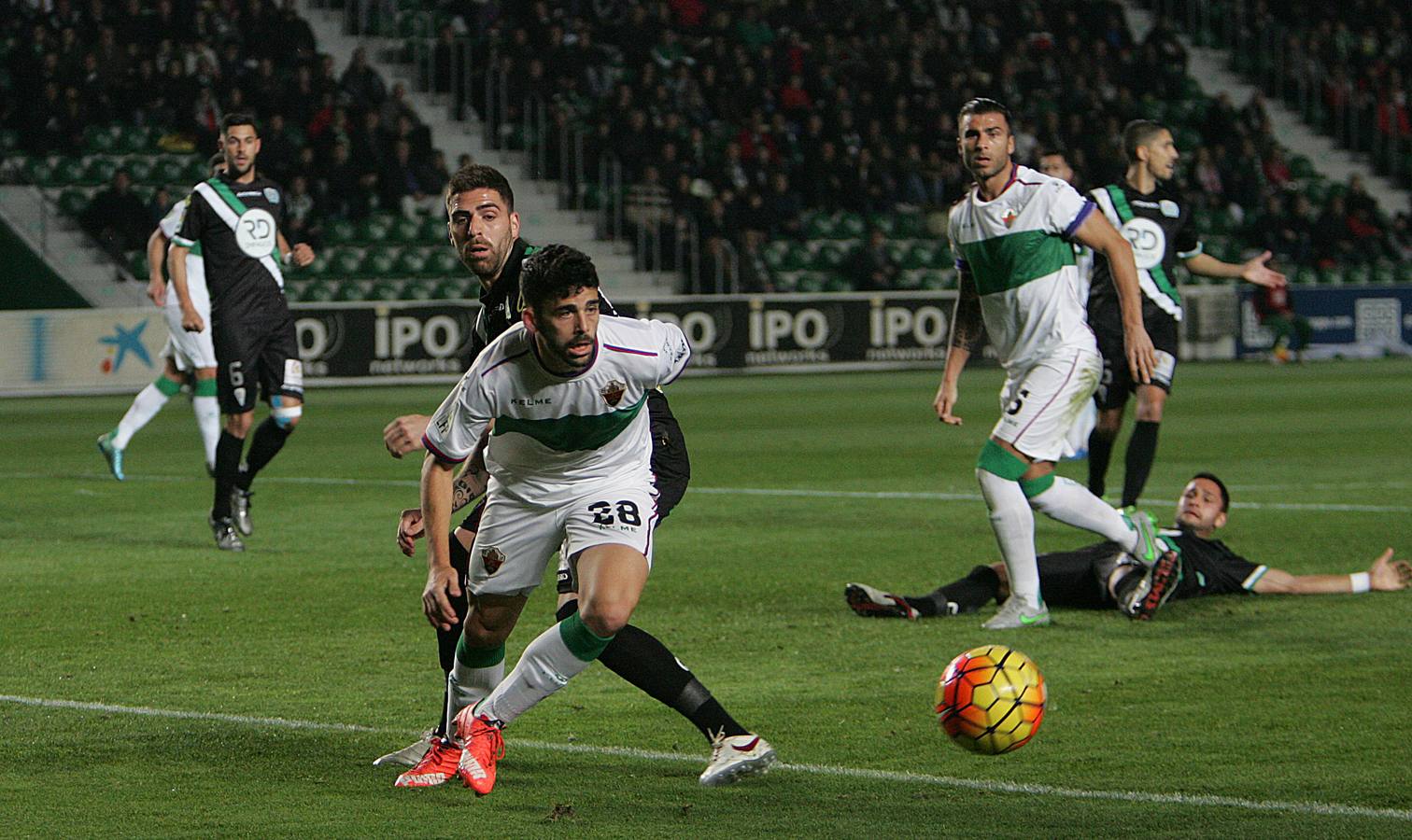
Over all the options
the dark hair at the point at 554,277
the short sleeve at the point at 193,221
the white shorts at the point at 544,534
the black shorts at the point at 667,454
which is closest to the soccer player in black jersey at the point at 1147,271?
the short sleeve at the point at 193,221

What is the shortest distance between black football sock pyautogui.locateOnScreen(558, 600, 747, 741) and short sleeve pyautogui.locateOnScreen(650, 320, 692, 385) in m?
0.68

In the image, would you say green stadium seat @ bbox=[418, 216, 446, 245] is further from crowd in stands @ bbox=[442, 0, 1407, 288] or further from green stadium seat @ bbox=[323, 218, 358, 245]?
crowd in stands @ bbox=[442, 0, 1407, 288]

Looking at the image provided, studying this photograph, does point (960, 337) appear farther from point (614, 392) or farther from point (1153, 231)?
point (614, 392)

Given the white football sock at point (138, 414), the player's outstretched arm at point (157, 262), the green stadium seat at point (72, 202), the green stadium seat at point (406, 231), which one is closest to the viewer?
the white football sock at point (138, 414)

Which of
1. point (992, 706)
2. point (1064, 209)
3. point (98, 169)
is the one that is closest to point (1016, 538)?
point (1064, 209)

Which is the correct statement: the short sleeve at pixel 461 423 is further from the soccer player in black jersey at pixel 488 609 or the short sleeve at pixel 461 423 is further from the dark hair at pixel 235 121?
the dark hair at pixel 235 121

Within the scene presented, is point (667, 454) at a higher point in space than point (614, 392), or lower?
lower

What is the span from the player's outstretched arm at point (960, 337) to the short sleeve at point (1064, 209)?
448 mm

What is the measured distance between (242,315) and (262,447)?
759mm

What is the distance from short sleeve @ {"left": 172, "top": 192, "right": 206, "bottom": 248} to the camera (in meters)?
10.4

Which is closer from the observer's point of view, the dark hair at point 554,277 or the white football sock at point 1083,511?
the dark hair at point 554,277

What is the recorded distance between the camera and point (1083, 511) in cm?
786

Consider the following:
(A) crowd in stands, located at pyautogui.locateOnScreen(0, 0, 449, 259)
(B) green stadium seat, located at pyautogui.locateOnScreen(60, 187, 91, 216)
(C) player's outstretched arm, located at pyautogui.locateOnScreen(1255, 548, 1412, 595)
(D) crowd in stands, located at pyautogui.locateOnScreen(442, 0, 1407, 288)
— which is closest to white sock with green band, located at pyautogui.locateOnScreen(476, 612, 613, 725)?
(C) player's outstretched arm, located at pyautogui.locateOnScreen(1255, 548, 1412, 595)

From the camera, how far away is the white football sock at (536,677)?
16.5 feet
